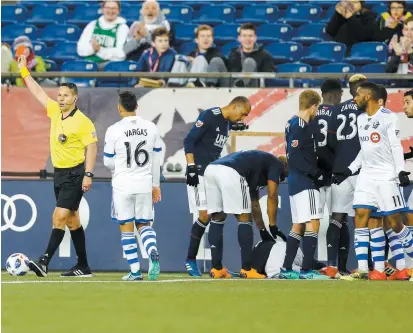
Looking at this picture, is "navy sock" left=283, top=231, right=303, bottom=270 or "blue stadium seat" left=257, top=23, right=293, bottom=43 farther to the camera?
"blue stadium seat" left=257, top=23, right=293, bottom=43

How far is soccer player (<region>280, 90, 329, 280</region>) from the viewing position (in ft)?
38.7

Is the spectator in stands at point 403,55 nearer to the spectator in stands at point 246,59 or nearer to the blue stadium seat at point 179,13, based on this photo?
the spectator in stands at point 246,59

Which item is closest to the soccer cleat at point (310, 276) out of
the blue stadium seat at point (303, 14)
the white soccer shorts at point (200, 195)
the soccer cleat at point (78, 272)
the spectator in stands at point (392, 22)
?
the white soccer shorts at point (200, 195)

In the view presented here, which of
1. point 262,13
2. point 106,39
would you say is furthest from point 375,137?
point 262,13

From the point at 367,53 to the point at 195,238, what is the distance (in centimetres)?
646

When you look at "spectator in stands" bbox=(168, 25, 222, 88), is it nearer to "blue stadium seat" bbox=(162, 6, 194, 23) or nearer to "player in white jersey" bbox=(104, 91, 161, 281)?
"blue stadium seat" bbox=(162, 6, 194, 23)

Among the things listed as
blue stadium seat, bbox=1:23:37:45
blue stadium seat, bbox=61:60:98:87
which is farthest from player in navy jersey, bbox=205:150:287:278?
blue stadium seat, bbox=1:23:37:45

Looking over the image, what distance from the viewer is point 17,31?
19375 millimetres

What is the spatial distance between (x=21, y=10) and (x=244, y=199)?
32.9 feet

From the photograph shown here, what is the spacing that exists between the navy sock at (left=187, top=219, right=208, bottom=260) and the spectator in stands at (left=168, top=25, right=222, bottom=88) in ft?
11.0

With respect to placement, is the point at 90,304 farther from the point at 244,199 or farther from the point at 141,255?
the point at 141,255

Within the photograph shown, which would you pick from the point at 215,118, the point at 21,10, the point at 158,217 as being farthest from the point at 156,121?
the point at 21,10

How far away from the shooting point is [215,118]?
41.1 feet

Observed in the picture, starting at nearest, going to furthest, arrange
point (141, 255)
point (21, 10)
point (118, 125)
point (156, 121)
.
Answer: point (118, 125) < point (141, 255) < point (156, 121) < point (21, 10)
